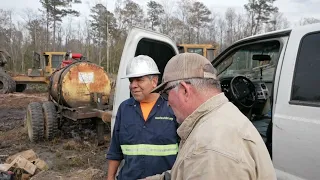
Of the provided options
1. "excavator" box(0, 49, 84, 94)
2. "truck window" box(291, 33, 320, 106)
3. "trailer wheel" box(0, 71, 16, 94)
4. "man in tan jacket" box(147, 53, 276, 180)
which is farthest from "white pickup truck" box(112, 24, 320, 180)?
"trailer wheel" box(0, 71, 16, 94)

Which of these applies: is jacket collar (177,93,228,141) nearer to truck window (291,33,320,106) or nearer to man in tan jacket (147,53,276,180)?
man in tan jacket (147,53,276,180)

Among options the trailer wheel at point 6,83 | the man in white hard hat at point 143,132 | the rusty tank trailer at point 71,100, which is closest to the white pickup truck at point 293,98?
the man in white hard hat at point 143,132

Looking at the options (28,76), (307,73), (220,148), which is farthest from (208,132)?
(28,76)

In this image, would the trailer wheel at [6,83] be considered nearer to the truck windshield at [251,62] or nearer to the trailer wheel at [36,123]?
the trailer wheel at [36,123]

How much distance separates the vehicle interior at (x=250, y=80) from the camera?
139 inches

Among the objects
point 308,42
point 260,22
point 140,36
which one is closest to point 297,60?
point 308,42

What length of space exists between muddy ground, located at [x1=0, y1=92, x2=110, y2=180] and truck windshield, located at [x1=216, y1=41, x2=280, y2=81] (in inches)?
95.5

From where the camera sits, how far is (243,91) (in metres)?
3.68

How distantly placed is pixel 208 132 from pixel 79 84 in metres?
6.46

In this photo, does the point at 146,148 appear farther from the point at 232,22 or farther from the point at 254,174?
the point at 232,22

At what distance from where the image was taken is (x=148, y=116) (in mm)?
2375

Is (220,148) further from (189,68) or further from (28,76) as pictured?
(28,76)

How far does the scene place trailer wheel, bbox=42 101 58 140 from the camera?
6.85m

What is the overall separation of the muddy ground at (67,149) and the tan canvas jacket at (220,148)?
3654 millimetres
